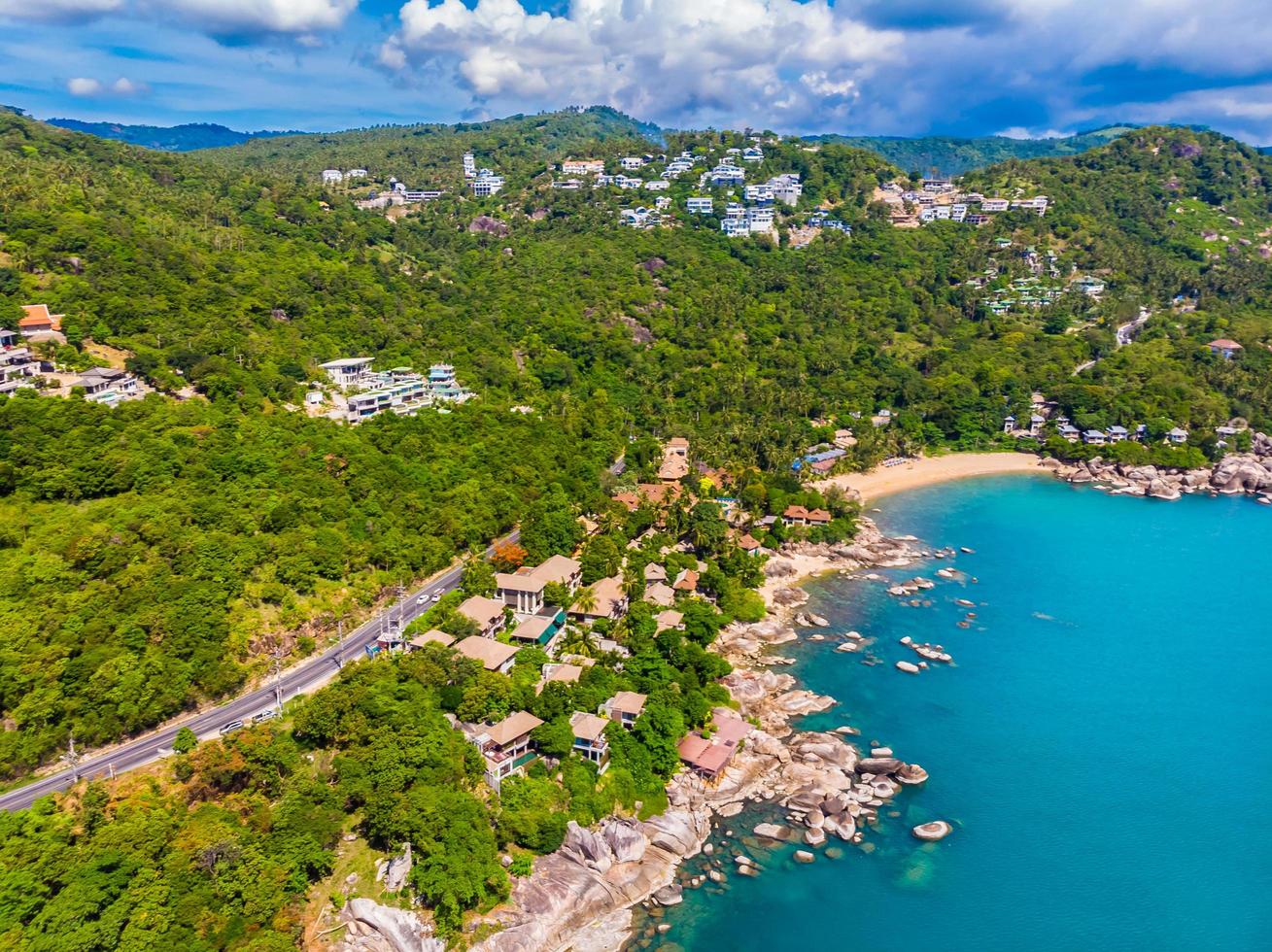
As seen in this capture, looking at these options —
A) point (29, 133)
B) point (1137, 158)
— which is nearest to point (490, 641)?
point (29, 133)

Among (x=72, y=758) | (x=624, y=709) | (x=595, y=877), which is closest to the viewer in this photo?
(x=595, y=877)

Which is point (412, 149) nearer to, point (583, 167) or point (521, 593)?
point (583, 167)

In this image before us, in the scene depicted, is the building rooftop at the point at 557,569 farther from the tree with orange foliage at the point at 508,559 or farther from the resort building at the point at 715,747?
the resort building at the point at 715,747

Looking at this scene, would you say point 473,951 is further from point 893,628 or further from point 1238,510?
point 1238,510

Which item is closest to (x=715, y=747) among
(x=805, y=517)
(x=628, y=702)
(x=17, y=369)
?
(x=628, y=702)

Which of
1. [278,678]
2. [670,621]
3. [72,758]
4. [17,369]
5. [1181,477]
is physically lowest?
[72,758]

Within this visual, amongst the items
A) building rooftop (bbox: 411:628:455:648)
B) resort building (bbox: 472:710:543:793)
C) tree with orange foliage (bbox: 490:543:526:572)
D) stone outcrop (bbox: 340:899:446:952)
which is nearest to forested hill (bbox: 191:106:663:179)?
tree with orange foliage (bbox: 490:543:526:572)

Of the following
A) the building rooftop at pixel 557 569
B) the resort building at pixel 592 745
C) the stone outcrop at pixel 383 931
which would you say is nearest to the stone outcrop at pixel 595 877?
the stone outcrop at pixel 383 931
